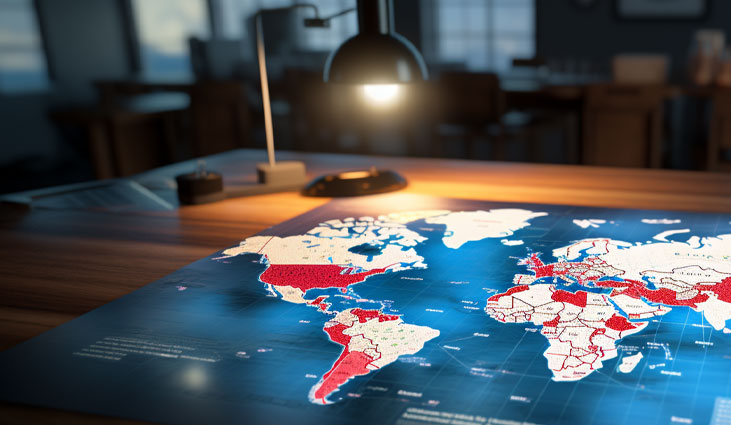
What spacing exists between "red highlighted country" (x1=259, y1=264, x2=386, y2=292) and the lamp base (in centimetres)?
52

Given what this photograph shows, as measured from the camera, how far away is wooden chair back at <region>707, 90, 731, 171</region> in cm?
397

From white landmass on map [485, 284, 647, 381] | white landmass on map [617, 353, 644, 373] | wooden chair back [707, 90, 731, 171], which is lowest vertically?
wooden chair back [707, 90, 731, 171]

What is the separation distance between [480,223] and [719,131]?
3.18 m

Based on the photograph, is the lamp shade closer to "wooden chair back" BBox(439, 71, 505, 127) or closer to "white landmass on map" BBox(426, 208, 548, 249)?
"white landmass on map" BBox(426, 208, 548, 249)

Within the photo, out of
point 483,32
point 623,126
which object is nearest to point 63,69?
point 483,32

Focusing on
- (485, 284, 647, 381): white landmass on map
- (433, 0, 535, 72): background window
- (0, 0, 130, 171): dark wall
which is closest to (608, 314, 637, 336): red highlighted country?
(485, 284, 647, 381): white landmass on map

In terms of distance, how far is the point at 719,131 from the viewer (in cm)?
400

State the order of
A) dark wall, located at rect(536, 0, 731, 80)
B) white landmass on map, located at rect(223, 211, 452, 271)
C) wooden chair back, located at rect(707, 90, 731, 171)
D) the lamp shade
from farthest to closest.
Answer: dark wall, located at rect(536, 0, 731, 80), wooden chair back, located at rect(707, 90, 731, 171), the lamp shade, white landmass on map, located at rect(223, 211, 452, 271)

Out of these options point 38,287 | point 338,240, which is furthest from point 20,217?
point 338,240

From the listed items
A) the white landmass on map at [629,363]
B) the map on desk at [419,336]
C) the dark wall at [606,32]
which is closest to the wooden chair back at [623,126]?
the dark wall at [606,32]

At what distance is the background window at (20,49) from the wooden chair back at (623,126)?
498 cm

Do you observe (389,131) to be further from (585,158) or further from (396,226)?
(396,226)

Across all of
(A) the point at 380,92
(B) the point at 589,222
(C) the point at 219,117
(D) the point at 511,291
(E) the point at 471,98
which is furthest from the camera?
(C) the point at 219,117

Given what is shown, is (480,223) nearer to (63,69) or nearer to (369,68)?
(369,68)
